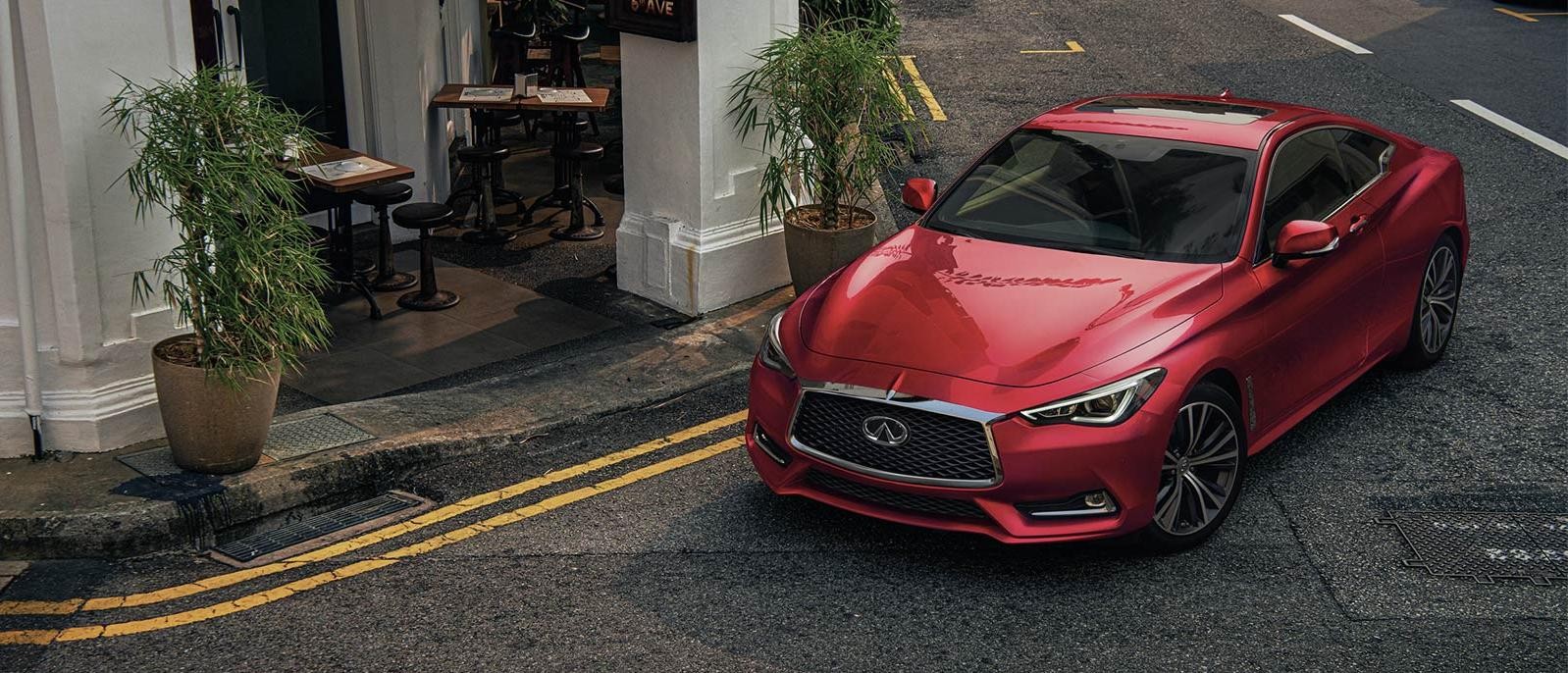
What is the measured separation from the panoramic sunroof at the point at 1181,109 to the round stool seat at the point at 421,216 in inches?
178

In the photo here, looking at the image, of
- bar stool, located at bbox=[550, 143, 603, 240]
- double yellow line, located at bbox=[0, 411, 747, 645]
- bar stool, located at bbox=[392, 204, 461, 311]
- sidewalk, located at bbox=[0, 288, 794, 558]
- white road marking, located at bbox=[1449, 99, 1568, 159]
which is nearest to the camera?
double yellow line, located at bbox=[0, 411, 747, 645]

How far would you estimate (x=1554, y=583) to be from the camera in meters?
6.23

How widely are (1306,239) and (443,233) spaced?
723 centimetres

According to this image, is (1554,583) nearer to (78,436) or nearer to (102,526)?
(102,526)

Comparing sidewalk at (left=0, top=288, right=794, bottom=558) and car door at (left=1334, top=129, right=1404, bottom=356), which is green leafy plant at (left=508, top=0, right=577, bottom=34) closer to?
sidewalk at (left=0, top=288, right=794, bottom=558)

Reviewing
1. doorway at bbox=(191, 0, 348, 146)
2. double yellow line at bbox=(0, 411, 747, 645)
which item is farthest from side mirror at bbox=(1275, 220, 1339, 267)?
doorway at bbox=(191, 0, 348, 146)

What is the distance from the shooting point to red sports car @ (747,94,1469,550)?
608cm

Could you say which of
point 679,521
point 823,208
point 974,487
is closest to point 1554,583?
point 974,487

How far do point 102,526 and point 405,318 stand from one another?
145 inches

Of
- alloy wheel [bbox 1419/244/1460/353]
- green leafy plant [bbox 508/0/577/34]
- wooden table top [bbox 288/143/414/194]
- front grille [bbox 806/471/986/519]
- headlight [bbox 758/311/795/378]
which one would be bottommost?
front grille [bbox 806/471/986/519]

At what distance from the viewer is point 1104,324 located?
6.40 meters

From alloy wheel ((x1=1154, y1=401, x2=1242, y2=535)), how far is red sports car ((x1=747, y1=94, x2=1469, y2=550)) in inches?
0.4

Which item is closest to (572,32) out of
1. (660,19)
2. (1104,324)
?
(660,19)

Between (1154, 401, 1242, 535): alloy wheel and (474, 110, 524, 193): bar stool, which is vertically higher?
(474, 110, 524, 193): bar stool
